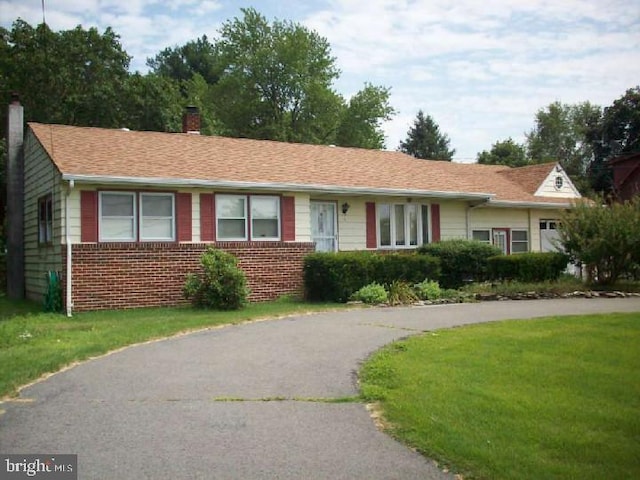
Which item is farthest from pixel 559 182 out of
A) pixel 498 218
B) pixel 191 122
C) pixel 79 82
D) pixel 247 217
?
pixel 79 82

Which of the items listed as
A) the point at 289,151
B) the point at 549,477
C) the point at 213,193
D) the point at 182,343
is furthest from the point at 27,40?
the point at 549,477

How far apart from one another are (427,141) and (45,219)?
52.8 meters

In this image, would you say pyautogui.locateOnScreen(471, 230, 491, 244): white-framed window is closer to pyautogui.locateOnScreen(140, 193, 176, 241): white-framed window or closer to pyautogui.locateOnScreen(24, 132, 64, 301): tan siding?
pyautogui.locateOnScreen(140, 193, 176, 241): white-framed window

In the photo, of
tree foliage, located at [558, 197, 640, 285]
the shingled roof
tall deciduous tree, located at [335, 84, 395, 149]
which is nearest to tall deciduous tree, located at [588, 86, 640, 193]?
tall deciduous tree, located at [335, 84, 395, 149]

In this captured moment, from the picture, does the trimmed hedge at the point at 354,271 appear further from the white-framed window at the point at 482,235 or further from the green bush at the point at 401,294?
the white-framed window at the point at 482,235

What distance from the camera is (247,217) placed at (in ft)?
60.2

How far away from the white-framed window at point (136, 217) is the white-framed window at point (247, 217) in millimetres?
1376

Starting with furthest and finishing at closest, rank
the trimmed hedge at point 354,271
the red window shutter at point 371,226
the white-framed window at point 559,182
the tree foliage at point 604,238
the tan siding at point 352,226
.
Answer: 1. the white-framed window at point 559,182
2. the red window shutter at point 371,226
3. the tan siding at point 352,226
4. the tree foliage at point 604,238
5. the trimmed hedge at point 354,271

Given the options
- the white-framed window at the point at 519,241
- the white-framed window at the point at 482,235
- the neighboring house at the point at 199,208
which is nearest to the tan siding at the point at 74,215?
the neighboring house at the point at 199,208

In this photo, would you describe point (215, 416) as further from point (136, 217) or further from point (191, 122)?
point (191, 122)

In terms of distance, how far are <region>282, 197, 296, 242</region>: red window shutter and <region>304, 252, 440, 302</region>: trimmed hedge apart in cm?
83

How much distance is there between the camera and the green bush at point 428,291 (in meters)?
17.5

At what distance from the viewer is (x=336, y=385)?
7.73 m

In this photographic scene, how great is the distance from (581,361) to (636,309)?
6838mm
